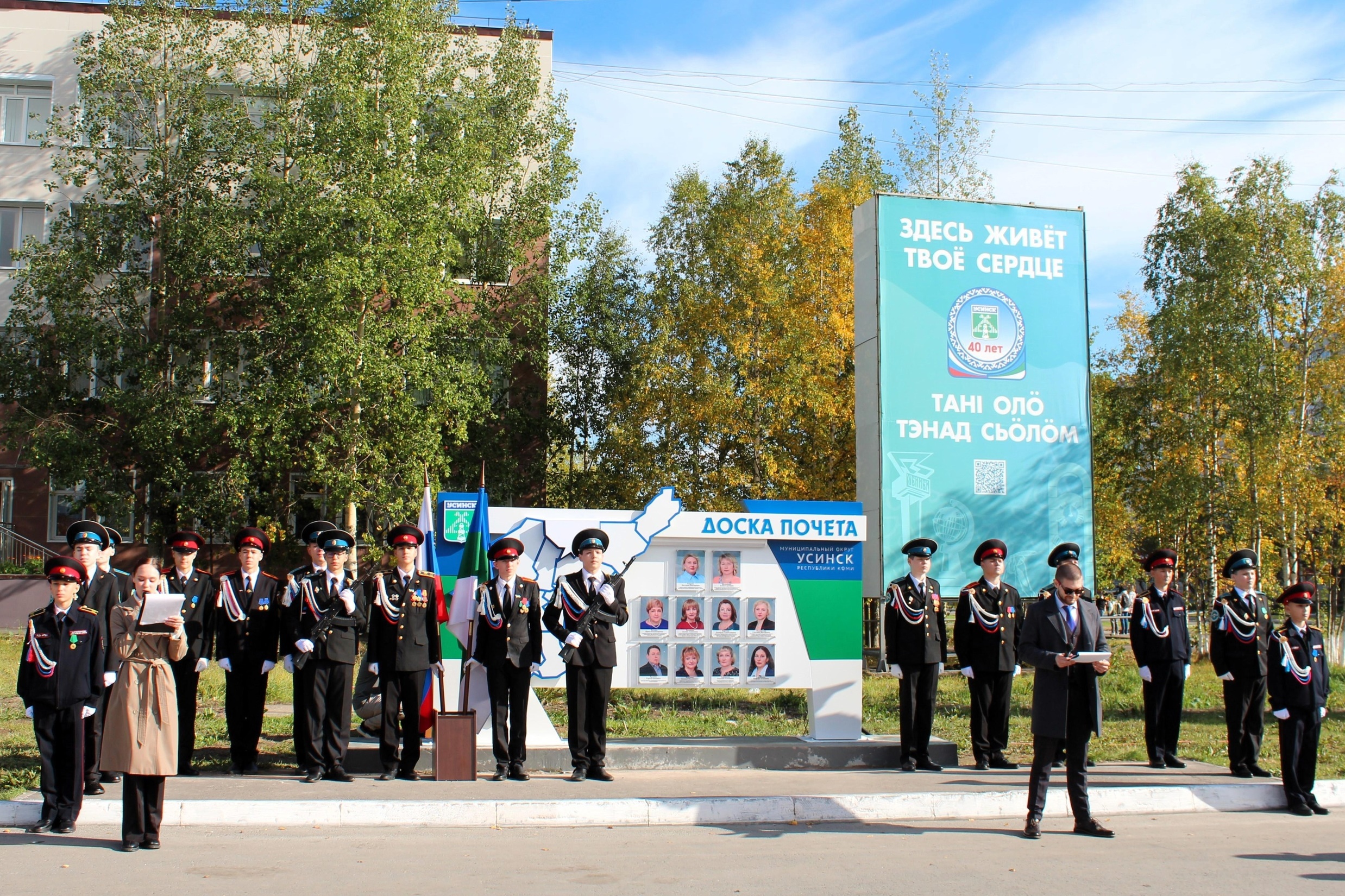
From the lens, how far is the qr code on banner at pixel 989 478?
46.7 ft

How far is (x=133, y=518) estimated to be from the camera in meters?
26.4

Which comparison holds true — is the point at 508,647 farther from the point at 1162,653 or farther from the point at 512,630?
the point at 1162,653

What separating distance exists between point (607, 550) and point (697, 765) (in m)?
2.02

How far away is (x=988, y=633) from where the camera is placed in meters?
10.1

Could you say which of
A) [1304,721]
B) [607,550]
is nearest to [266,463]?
[607,550]

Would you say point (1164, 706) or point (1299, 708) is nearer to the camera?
point (1299, 708)

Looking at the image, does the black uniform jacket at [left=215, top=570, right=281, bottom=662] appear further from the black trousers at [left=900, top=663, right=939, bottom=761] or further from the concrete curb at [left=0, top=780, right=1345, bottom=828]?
the black trousers at [left=900, top=663, right=939, bottom=761]

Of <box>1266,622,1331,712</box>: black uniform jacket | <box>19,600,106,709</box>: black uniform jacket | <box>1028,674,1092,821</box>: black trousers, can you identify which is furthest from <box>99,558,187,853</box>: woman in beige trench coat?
<box>1266,622,1331,712</box>: black uniform jacket

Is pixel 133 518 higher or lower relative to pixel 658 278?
lower

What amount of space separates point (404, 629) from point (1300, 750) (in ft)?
22.7

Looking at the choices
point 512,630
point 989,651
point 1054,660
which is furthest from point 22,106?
point 1054,660

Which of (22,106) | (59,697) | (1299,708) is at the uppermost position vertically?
(22,106)

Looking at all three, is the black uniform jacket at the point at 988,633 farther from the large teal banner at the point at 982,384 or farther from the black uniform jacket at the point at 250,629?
the black uniform jacket at the point at 250,629

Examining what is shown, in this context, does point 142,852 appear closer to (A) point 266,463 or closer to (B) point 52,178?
(A) point 266,463
